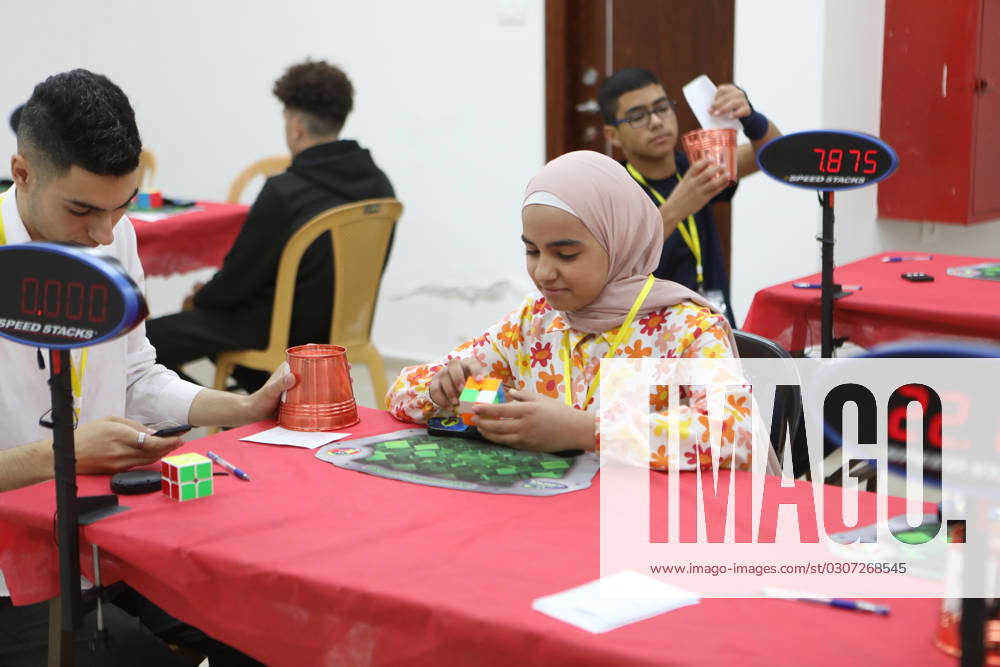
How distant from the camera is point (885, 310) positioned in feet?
9.43

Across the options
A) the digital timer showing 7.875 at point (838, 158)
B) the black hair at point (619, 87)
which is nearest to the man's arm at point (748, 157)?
the black hair at point (619, 87)

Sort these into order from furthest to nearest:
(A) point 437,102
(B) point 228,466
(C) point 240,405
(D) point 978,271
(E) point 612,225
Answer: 1. (A) point 437,102
2. (D) point 978,271
3. (C) point 240,405
4. (E) point 612,225
5. (B) point 228,466

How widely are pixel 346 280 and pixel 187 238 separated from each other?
3.13 feet

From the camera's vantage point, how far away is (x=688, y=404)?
1.77 metres

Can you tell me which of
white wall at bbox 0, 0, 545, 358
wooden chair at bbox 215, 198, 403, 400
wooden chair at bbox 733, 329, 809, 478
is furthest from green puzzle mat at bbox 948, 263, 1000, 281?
white wall at bbox 0, 0, 545, 358

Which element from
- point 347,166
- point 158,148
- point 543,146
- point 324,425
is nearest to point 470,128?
point 543,146

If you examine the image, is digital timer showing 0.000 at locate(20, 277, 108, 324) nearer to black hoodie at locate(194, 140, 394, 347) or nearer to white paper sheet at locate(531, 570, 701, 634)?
white paper sheet at locate(531, 570, 701, 634)

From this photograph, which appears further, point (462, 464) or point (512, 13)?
point (512, 13)

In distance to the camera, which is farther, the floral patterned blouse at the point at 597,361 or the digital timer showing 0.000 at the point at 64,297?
the floral patterned blouse at the point at 597,361

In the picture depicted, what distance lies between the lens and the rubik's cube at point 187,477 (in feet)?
5.15

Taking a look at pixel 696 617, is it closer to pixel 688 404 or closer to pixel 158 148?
pixel 688 404

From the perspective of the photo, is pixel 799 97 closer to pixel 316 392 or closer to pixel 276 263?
pixel 276 263

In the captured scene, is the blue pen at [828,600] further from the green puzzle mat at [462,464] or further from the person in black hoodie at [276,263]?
the person in black hoodie at [276,263]

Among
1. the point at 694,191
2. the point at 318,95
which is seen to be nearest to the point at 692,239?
the point at 694,191
